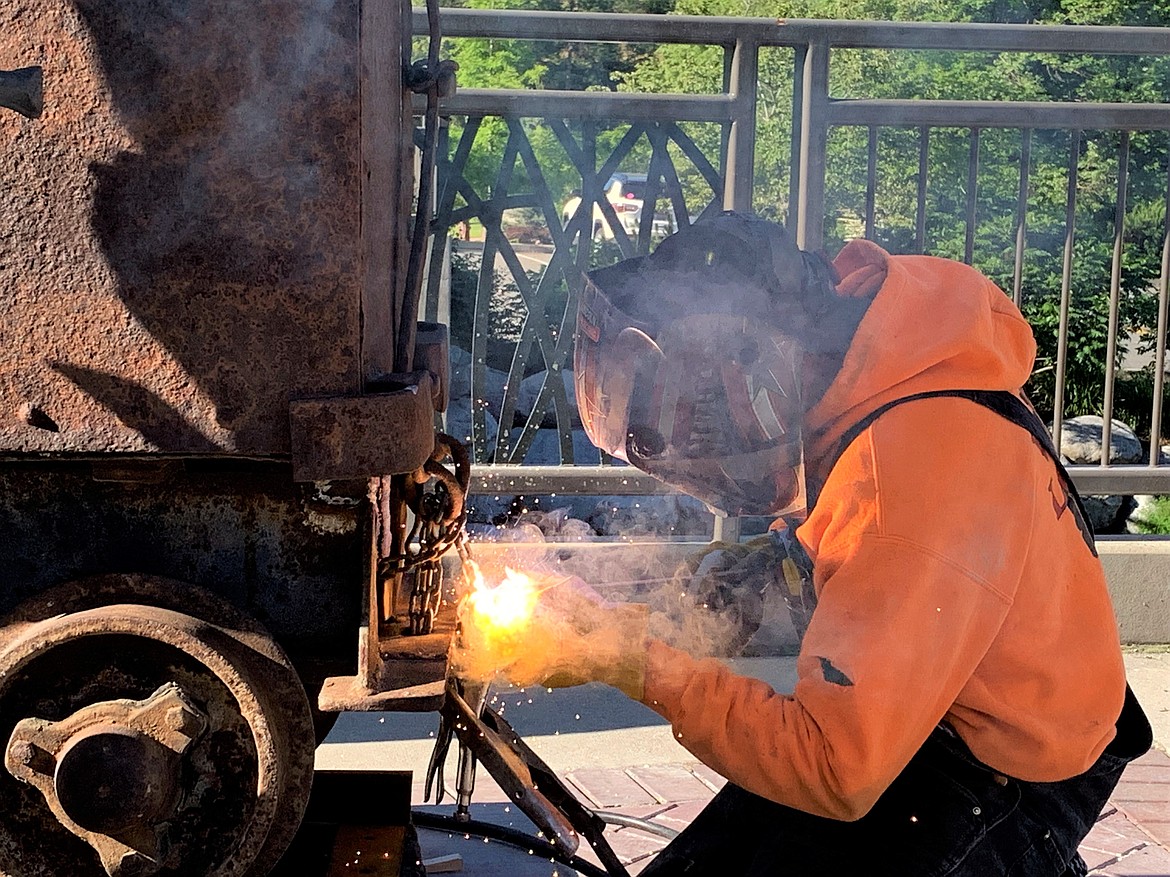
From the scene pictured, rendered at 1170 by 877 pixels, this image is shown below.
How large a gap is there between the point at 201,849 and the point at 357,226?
83cm

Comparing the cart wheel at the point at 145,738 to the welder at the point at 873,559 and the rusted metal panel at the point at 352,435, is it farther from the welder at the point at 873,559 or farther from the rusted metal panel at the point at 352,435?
the welder at the point at 873,559

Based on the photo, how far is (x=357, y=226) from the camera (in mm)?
1646

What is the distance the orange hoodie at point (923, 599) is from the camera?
6.12ft

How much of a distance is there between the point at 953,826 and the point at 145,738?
1.21m

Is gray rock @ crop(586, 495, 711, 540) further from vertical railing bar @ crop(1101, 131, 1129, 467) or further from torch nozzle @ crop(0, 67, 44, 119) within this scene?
torch nozzle @ crop(0, 67, 44, 119)

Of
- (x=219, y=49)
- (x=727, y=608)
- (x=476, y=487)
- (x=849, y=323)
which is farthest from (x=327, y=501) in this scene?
(x=476, y=487)

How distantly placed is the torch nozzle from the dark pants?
1.57m

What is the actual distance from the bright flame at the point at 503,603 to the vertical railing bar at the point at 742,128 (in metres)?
2.64

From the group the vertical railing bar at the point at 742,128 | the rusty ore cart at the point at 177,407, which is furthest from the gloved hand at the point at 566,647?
the vertical railing bar at the point at 742,128

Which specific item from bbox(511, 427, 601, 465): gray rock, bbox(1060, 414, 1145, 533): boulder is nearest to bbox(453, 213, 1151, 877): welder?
bbox(511, 427, 601, 465): gray rock

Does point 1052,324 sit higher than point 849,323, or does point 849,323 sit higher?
point 849,323

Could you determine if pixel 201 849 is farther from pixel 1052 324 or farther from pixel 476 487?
pixel 1052 324

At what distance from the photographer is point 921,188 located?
15.6ft

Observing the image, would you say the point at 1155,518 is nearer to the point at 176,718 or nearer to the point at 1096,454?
the point at 1096,454
